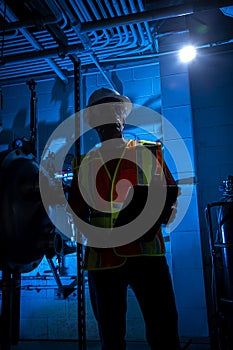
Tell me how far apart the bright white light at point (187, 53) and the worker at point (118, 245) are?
1382mm

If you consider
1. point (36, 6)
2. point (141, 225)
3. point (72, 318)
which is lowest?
point (72, 318)

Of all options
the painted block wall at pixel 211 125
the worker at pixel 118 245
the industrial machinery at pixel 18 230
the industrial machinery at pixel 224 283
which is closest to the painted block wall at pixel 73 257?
the painted block wall at pixel 211 125

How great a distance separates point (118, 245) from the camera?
4.93 feet

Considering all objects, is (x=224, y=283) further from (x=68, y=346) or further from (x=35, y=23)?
(x=35, y=23)

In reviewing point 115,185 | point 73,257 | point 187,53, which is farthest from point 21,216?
point 187,53

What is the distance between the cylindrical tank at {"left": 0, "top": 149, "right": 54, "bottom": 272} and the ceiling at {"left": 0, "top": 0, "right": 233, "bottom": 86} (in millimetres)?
786

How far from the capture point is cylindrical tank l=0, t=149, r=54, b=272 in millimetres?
1733

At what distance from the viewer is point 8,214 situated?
1.73 m

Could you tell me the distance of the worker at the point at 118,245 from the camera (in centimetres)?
147

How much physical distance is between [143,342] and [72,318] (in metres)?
0.65

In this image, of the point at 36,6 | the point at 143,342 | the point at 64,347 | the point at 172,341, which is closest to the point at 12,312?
the point at 172,341

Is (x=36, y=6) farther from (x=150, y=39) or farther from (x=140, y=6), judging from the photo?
(x=150, y=39)

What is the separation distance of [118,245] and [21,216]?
59 cm

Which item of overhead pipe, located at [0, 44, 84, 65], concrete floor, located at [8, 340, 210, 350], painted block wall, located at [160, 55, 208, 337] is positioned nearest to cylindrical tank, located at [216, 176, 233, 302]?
painted block wall, located at [160, 55, 208, 337]
